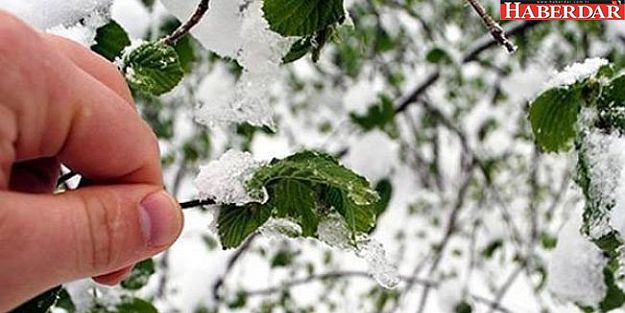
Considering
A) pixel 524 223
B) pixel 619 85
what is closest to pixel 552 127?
pixel 619 85

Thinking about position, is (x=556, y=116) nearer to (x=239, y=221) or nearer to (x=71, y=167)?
(x=239, y=221)

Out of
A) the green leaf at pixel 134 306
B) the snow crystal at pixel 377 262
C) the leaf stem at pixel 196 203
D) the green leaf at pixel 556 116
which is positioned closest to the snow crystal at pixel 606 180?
the green leaf at pixel 556 116

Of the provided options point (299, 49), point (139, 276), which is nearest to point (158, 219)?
point (299, 49)

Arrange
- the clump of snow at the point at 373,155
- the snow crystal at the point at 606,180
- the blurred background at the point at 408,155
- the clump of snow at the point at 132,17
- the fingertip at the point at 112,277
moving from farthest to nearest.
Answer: the blurred background at the point at 408,155 < the clump of snow at the point at 373,155 < the clump of snow at the point at 132,17 < the snow crystal at the point at 606,180 < the fingertip at the point at 112,277

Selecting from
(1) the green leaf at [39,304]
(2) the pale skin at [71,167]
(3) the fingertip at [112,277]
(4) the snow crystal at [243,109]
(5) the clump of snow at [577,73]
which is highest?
(5) the clump of snow at [577,73]

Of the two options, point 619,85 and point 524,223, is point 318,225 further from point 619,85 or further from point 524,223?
point 524,223

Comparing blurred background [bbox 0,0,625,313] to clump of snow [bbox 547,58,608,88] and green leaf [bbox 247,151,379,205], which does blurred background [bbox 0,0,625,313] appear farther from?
green leaf [bbox 247,151,379,205]

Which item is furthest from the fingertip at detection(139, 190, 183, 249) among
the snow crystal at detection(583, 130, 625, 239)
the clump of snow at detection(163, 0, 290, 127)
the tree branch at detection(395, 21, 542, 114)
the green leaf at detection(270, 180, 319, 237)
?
the tree branch at detection(395, 21, 542, 114)

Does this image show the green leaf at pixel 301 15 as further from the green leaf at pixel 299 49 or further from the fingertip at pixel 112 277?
the fingertip at pixel 112 277
